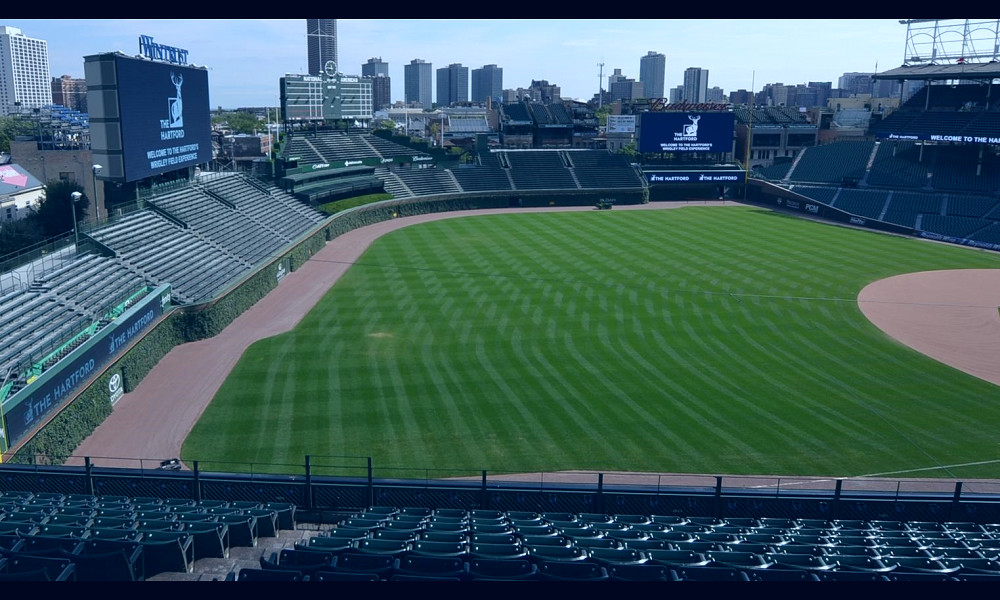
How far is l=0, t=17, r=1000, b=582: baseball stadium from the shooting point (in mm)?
12656

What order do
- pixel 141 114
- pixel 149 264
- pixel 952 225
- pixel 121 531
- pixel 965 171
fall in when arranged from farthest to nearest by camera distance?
pixel 965 171
pixel 952 225
pixel 141 114
pixel 149 264
pixel 121 531

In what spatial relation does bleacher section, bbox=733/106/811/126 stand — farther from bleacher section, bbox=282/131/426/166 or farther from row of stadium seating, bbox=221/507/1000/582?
row of stadium seating, bbox=221/507/1000/582

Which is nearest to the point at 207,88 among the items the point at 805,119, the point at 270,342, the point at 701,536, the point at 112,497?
the point at 270,342

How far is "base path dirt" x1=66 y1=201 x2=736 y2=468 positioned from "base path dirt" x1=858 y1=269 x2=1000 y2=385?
31.0 metres

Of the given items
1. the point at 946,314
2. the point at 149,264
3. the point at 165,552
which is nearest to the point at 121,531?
the point at 165,552

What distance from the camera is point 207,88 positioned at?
50.7 meters

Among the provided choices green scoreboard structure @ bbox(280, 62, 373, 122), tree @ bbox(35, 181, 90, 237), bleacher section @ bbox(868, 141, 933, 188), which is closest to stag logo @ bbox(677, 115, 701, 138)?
bleacher section @ bbox(868, 141, 933, 188)

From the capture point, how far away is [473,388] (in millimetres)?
29891

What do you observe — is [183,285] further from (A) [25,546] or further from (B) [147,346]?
(A) [25,546]

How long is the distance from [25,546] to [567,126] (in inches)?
4087

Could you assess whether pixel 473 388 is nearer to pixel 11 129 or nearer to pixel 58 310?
pixel 58 310

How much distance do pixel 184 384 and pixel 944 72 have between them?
3148 inches

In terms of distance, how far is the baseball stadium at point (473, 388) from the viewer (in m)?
12.7

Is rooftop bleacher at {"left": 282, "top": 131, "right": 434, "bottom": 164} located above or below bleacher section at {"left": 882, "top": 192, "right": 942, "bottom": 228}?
above
